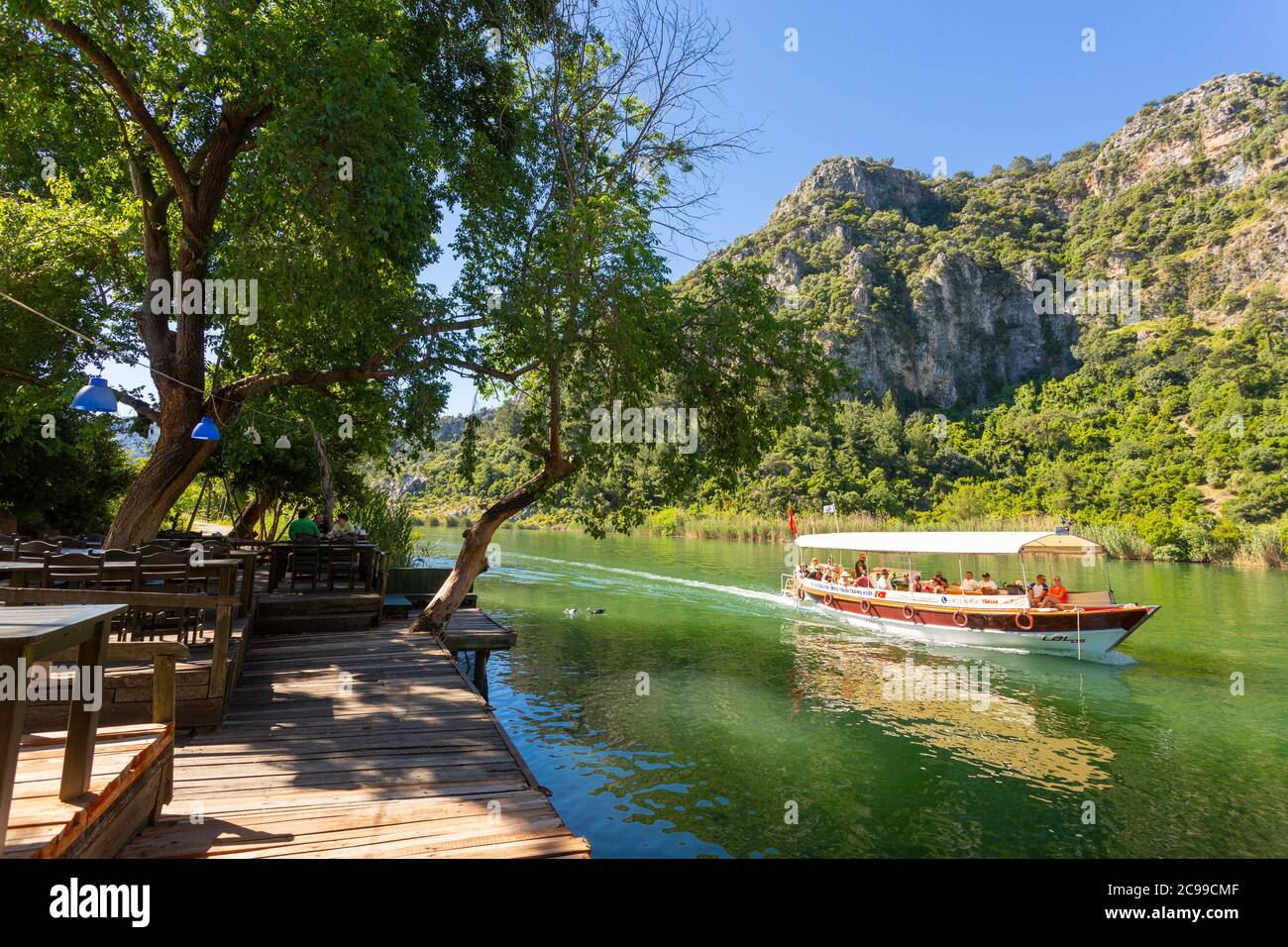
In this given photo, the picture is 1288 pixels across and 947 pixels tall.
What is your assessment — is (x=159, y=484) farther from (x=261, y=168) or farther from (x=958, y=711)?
(x=958, y=711)

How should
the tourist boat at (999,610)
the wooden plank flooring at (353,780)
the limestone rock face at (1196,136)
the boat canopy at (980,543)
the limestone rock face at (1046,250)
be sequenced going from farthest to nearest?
the limestone rock face at (1196,136) < the limestone rock face at (1046,250) < the boat canopy at (980,543) < the tourist boat at (999,610) < the wooden plank flooring at (353,780)

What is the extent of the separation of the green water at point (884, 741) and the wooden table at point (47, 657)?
5576mm

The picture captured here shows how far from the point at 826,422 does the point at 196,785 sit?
922cm

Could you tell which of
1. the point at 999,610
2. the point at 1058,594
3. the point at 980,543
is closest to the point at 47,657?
the point at 999,610

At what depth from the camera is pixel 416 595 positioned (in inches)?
581

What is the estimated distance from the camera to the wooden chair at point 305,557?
39.4ft

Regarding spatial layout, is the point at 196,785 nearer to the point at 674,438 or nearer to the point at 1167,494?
the point at 674,438

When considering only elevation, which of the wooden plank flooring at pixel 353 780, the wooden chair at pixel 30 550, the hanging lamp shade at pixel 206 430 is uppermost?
the hanging lamp shade at pixel 206 430

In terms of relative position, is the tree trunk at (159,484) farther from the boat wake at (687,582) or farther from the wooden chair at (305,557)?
the boat wake at (687,582)

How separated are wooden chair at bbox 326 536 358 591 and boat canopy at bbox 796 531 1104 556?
1517 centimetres

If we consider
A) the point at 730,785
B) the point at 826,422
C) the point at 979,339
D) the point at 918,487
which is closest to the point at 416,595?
the point at 730,785

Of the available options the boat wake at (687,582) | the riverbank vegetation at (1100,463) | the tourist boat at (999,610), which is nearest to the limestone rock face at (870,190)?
the riverbank vegetation at (1100,463)

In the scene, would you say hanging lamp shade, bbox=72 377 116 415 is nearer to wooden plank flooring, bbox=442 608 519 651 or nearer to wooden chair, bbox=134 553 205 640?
wooden chair, bbox=134 553 205 640

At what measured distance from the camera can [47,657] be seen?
7.57 feet
